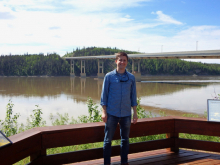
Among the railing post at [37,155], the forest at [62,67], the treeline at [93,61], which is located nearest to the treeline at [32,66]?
the forest at [62,67]

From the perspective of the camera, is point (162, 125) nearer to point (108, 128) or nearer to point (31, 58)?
point (108, 128)

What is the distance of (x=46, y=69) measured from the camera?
10119 cm

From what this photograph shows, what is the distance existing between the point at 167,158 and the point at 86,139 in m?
1.61

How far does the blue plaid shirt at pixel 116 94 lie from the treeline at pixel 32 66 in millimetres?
98080

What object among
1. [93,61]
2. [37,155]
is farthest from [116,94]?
[93,61]

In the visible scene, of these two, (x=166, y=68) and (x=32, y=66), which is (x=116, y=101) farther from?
(x=166, y=68)

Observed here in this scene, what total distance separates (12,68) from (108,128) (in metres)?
106

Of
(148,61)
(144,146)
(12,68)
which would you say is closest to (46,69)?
(12,68)

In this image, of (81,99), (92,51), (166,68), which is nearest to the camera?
(81,99)

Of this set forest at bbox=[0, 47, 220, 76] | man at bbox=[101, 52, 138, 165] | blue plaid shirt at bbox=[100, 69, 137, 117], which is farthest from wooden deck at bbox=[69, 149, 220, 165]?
forest at bbox=[0, 47, 220, 76]

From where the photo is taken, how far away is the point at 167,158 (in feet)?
14.6

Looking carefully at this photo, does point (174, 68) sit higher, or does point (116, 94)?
point (174, 68)

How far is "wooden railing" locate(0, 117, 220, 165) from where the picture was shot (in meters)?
3.24

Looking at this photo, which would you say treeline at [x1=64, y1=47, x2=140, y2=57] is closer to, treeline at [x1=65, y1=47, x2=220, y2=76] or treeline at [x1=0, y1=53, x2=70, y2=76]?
treeline at [x1=65, y1=47, x2=220, y2=76]
